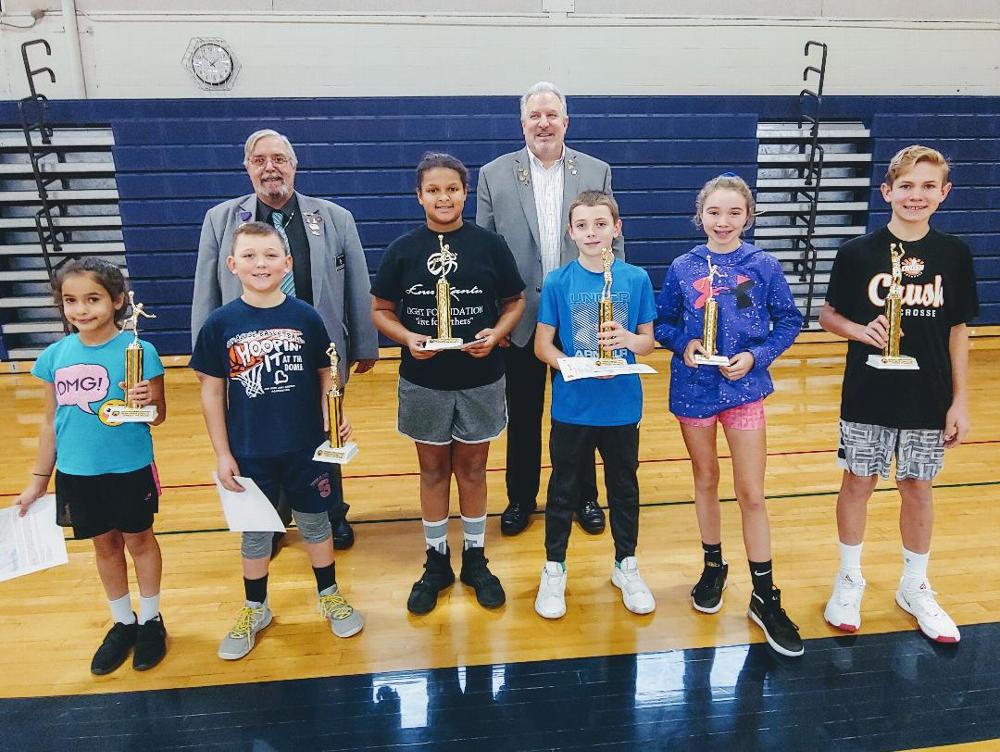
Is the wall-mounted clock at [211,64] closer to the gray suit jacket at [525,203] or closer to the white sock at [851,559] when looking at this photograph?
the gray suit jacket at [525,203]

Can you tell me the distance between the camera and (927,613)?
7.32ft

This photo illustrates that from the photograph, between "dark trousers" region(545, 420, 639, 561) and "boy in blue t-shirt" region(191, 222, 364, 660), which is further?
"dark trousers" region(545, 420, 639, 561)

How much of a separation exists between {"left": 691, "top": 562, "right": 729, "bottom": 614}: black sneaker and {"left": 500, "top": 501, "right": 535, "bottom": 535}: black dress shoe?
846 mm

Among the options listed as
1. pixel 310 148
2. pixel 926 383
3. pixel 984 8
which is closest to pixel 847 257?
pixel 926 383

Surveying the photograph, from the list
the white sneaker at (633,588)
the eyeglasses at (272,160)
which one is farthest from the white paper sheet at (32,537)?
the white sneaker at (633,588)

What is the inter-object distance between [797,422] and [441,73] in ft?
13.6

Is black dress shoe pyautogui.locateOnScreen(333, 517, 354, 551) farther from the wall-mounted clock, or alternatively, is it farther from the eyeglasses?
the wall-mounted clock

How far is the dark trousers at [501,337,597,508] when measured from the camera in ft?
9.25

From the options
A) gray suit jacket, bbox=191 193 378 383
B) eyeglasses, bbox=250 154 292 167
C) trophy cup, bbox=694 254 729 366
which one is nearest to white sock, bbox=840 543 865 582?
trophy cup, bbox=694 254 729 366

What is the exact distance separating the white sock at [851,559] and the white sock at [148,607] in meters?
2.24

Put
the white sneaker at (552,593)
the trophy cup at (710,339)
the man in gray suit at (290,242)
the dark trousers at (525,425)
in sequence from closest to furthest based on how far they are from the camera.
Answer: the trophy cup at (710,339) → the white sneaker at (552,593) → the man in gray suit at (290,242) → the dark trousers at (525,425)

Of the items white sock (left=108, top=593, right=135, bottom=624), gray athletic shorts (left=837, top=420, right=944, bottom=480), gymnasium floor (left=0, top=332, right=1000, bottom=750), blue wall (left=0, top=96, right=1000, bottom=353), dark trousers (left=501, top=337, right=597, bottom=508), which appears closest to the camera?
gymnasium floor (left=0, top=332, right=1000, bottom=750)

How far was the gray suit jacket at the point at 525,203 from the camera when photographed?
2.69 metres

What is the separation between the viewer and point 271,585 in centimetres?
261
